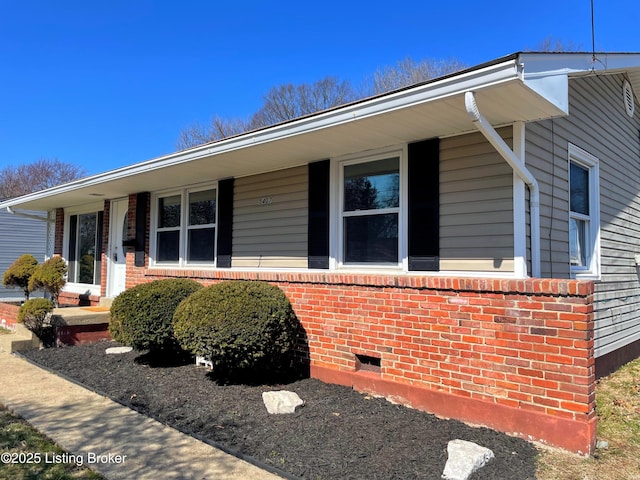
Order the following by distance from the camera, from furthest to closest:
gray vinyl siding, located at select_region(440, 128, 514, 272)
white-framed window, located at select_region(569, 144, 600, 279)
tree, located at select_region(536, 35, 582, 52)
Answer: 1. tree, located at select_region(536, 35, 582, 52)
2. white-framed window, located at select_region(569, 144, 600, 279)
3. gray vinyl siding, located at select_region(440, 128, 514, 272)

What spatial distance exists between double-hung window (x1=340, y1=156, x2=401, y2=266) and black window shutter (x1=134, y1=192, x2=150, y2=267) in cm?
467

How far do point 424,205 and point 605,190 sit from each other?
298cm

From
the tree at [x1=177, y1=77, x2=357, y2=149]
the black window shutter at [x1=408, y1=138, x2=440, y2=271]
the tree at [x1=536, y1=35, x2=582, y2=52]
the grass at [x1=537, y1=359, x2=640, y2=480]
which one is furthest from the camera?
the tree at [x1=177, y1=77, x2=357, y2=149]

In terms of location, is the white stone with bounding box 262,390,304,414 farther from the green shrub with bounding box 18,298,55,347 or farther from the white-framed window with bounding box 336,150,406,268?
the green shrub with bounding box 18,298,55,347

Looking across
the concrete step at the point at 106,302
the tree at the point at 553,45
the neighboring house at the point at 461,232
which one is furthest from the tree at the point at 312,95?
the neighboring house at the point at 461,232

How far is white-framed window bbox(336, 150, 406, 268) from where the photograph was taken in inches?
187

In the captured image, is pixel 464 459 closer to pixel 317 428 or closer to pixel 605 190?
pixel 317 428

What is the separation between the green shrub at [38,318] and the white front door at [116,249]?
239 centimetres

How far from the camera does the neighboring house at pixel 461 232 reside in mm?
3412

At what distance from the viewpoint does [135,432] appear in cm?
364

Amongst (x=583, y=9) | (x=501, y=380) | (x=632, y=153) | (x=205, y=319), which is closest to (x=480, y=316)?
(x=501, y=380)

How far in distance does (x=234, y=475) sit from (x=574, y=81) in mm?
5269

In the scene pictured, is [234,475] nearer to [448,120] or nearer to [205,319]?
[205,319]

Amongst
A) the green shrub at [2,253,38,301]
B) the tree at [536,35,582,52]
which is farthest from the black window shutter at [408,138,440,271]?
the tree at [536,35,582,52]
